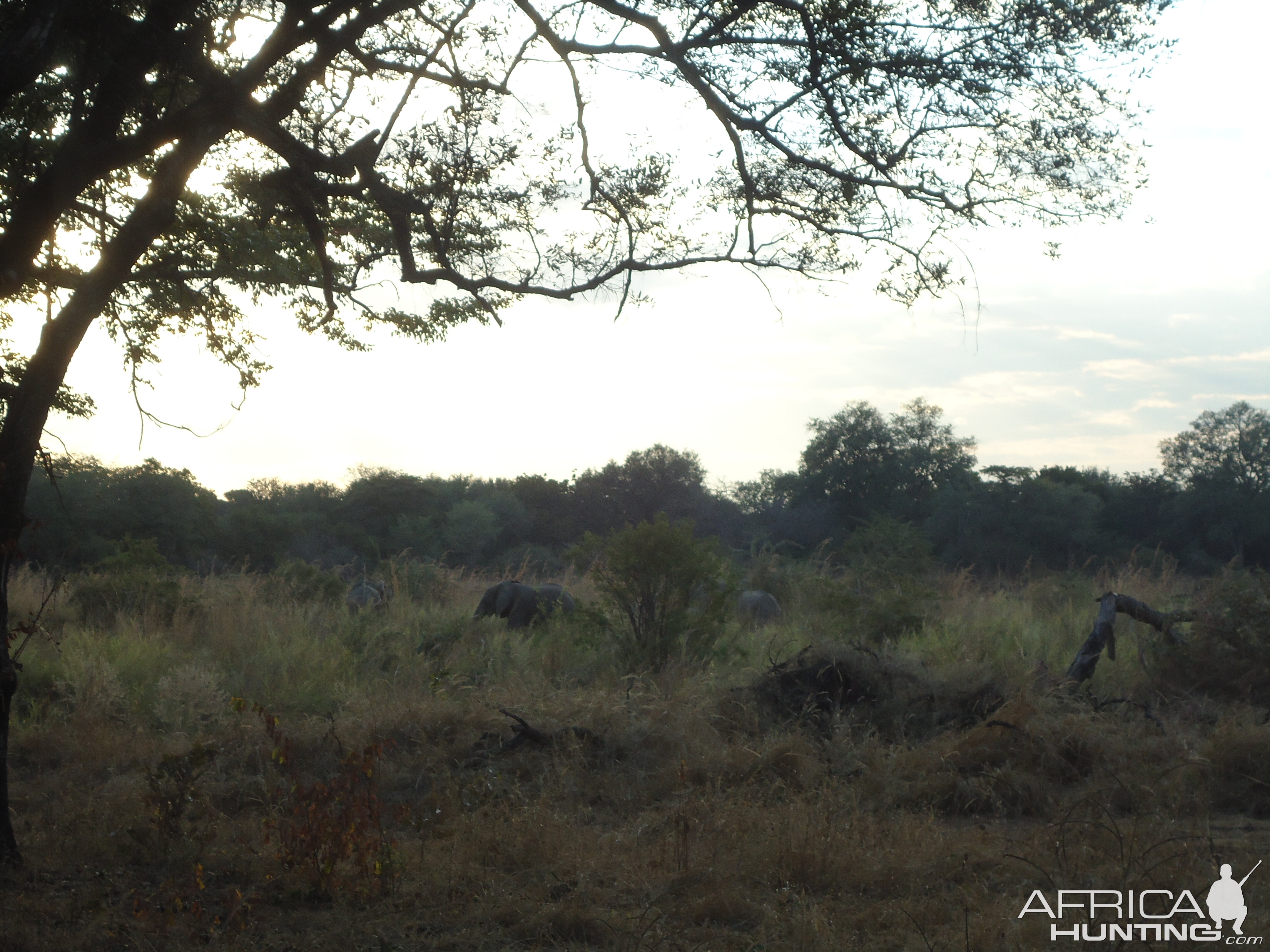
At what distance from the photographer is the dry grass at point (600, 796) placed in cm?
349

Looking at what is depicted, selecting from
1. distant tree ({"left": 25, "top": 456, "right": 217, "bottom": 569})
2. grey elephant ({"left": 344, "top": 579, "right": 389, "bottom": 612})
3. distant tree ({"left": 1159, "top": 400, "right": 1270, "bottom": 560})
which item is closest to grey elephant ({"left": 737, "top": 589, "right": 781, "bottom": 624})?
grey elephant ({"left": 344, "top": 579, "right": 389, "bottom": 612})

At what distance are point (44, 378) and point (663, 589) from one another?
581 centimetres

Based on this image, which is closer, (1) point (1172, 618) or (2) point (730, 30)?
(2) point (730, 30)

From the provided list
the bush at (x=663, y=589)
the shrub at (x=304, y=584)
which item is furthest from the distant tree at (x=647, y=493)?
the bush at (x=663, y=589)

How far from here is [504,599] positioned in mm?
11359

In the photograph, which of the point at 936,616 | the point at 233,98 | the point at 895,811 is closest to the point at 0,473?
the point at 233,98

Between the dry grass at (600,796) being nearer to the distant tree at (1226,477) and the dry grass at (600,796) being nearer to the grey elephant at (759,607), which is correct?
the grey elephant at (759,607)

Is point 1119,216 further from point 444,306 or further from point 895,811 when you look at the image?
point 444,306

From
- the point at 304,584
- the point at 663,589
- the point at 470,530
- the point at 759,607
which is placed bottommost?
the point at 759,607

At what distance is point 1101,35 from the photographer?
18.1 ft

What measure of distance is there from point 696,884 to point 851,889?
0.63 metres

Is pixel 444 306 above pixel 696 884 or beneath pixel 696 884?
above

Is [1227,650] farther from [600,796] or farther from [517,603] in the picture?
[517,603]

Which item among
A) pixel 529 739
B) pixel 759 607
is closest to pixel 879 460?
pixel 759 607
